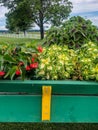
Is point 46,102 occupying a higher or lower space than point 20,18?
lower

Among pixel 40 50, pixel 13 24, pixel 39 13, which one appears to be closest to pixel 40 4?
pixel 39 13

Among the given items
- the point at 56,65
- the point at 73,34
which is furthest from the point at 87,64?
the point at 73,34

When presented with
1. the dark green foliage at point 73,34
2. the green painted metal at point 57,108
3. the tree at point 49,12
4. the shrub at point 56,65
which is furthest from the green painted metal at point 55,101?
the tree at point 49,12

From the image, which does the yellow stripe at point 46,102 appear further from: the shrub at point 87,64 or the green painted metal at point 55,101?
the shrub at point 87,64

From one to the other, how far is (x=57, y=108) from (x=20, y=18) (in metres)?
56.1

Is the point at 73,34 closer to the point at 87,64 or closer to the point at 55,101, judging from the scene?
the point at 87,64

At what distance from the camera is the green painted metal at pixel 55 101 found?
251 cm

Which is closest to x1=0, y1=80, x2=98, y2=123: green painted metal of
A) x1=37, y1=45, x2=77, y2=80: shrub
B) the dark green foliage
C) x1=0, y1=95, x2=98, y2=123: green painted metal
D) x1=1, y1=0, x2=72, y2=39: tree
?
x1=0, y1=95, x2=98, y2=123: green painted metal

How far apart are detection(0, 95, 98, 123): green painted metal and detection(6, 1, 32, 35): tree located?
53.8 meters

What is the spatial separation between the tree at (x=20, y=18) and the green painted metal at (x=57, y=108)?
5378 cm

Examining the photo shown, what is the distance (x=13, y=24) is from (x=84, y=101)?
5677cm

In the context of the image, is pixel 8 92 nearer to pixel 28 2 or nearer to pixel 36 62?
pixel 36 62

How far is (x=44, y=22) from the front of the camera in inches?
2270

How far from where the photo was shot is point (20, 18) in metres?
57.9
